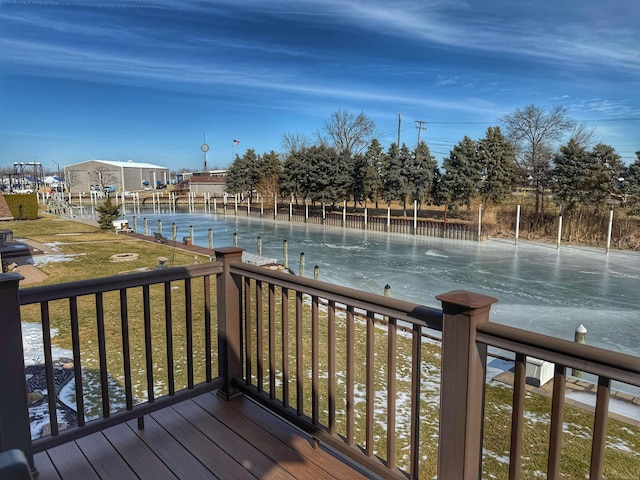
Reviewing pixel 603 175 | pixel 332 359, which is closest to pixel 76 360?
pixel 332 359

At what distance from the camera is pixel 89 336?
18.5 feet

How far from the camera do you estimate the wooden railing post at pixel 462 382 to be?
1.42m

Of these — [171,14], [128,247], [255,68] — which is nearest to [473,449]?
[128,247]

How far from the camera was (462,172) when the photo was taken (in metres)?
22.8

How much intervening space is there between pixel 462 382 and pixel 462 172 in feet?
74.9

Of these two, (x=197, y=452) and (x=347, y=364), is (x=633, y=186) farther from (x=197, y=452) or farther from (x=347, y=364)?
(x=197, y=452)

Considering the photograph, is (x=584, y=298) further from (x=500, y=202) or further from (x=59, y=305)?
(x=500, y=202)

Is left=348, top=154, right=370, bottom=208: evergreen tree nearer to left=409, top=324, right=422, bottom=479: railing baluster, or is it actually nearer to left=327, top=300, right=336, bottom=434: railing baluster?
left=327, top=300, right=336, bottom=434: railing baluster

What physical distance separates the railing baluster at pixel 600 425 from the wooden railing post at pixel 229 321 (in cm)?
184

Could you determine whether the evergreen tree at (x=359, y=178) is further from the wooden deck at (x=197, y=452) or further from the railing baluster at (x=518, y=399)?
the railing baluster at (x=518, y=399)

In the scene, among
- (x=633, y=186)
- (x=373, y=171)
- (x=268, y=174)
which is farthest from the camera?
(x=268, y=174)

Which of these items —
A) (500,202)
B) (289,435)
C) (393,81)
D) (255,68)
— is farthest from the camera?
(393,81)

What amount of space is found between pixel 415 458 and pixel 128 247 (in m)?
14.0

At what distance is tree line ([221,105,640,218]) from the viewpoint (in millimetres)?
18969
